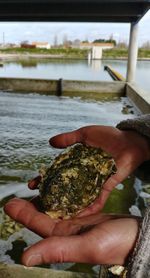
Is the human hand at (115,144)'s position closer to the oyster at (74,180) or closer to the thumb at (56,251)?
the oyster at (74,180)

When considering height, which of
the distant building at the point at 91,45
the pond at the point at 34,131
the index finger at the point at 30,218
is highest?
the distant building at the point at 91,45

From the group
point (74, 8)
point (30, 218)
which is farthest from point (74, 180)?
point (74, 8)

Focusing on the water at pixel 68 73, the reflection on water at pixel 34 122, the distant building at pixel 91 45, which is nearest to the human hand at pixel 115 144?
the reflection on water at pixel 34 122

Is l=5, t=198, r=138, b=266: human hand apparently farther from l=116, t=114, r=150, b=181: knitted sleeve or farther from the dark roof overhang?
the dark roof overhang

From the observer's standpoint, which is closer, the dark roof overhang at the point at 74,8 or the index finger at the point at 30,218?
the index finger at the point at 30,218

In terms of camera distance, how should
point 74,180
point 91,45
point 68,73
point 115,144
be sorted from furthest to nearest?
point 91,45, point 68,73, point 115,144, point 74,180

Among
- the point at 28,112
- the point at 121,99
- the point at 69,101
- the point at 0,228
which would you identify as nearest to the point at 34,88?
the point at 69,101

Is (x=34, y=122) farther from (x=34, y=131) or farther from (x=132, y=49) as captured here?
(x=132, y=49)
